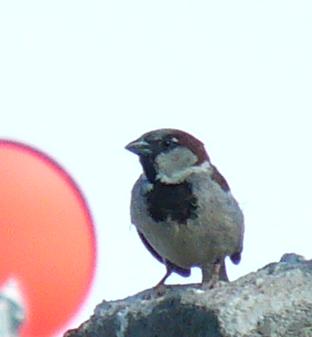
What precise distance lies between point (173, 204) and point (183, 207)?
46mm

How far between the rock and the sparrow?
131cm

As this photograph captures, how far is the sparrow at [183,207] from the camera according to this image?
18.2ft

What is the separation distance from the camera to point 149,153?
5637 millimetres

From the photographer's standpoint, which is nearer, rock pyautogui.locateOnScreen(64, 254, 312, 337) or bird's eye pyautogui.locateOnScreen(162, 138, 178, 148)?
rock pyautogui.locateOnScreen(64, 254, 312, 337)

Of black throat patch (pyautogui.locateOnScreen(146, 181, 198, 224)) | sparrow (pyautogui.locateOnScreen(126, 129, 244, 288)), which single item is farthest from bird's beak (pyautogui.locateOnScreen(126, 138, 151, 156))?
black throat patch (pyautogui.locateOnScreen(146, 181, 198, 224))

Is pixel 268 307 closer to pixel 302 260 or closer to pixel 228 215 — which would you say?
pixel 302 260

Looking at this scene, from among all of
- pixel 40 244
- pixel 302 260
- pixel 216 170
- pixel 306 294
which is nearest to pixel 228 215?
pixel 216 170

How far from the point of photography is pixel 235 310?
3.83 m

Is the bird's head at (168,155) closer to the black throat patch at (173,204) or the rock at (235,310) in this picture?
the black throat patch at (173,204)

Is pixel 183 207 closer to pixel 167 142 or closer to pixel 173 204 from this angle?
pixel 173 204

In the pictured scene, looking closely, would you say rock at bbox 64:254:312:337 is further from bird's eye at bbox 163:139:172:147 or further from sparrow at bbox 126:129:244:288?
bird's eye at bbox 163:139:172:147

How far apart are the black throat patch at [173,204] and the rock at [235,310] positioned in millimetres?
1307

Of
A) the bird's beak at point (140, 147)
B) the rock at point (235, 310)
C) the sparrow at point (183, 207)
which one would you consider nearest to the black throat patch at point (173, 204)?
the sparrow at point (183, 207)

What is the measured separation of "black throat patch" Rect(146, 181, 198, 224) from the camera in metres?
5.54
